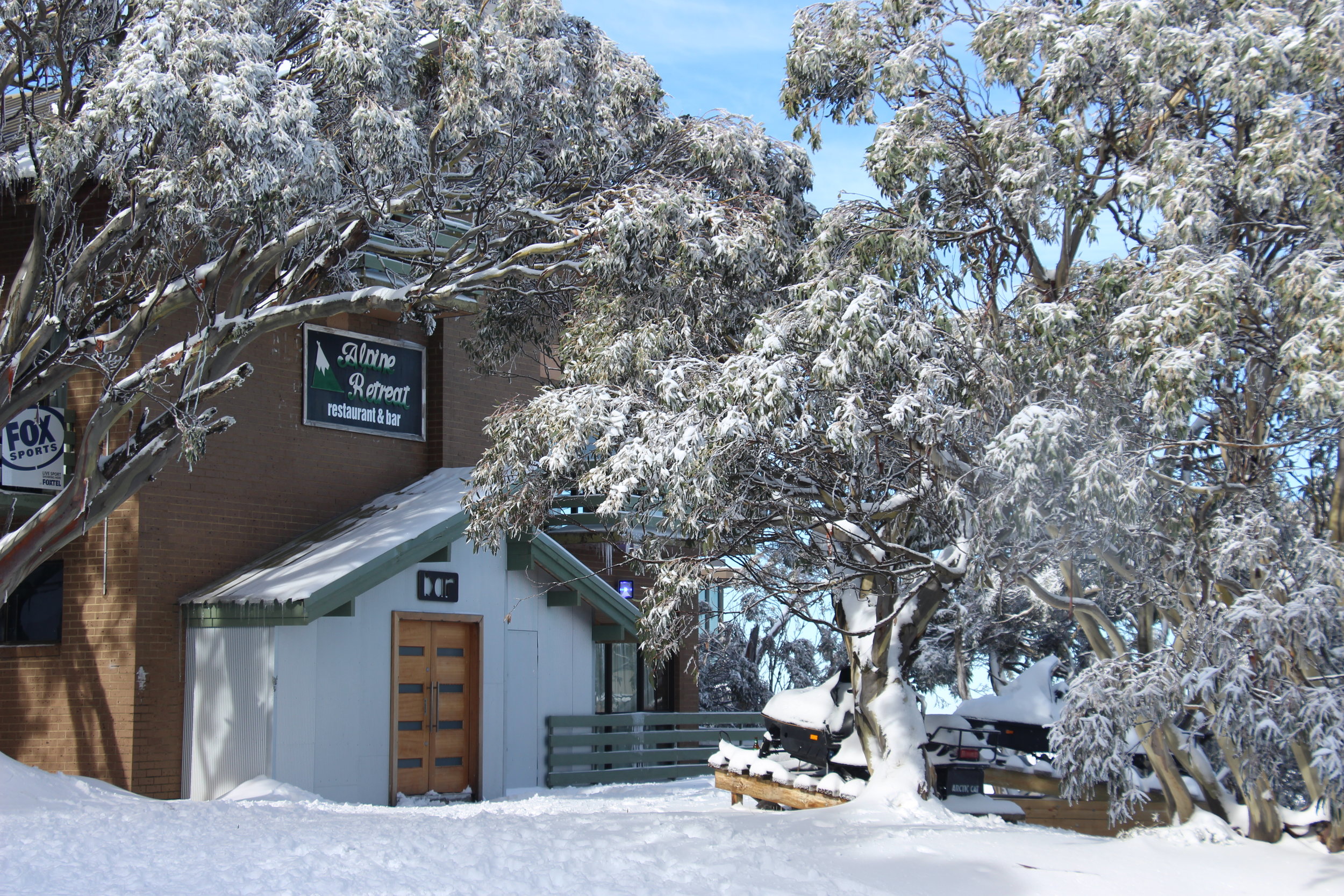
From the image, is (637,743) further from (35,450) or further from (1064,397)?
(1064,397)

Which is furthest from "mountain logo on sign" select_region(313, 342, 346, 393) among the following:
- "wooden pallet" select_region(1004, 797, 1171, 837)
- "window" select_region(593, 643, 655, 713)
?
"wooden pallet" select_region(1004, 797, 1171, 837)

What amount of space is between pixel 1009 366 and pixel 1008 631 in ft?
54.0

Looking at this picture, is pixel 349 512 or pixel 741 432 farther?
pixel 349 512

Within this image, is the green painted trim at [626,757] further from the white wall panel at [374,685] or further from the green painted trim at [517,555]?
the green painted trim at [517,555]

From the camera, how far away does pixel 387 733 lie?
16.1 meters

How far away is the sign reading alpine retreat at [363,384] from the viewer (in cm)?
1728

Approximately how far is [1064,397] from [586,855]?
5.42 meters

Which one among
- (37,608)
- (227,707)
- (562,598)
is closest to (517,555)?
(562,598)

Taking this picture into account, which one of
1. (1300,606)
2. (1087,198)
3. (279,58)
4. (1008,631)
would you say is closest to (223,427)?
(279,58)

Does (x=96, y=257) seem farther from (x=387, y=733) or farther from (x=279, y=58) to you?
(x=387, y=733)

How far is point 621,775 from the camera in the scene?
1925 centimetres

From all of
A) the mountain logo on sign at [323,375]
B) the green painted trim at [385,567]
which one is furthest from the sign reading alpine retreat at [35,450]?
the green painted trim at [385,567]

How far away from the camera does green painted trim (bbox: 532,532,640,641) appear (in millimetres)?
17641

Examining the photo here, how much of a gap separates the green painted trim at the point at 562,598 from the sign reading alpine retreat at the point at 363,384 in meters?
3.07
